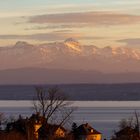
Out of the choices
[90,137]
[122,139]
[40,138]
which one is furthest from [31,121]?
[90,137]

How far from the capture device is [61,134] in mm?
66688

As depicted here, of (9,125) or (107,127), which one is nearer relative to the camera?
(9,125)

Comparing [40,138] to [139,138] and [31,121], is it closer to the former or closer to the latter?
[31,121]

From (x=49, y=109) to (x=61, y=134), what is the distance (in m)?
23.3

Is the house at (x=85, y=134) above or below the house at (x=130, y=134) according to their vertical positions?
above

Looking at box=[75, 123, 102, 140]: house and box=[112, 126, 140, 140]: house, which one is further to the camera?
box=[75, 123, 102, 140]: house

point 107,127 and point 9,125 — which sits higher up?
point 107,127

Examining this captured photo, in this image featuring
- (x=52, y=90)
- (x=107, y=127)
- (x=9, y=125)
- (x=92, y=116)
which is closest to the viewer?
(x=52, y=90)

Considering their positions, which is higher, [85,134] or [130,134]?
[85,134]

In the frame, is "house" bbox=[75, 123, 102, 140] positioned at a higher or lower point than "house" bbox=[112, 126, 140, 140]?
higher

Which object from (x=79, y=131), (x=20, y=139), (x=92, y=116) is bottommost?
(x=20, y=139)

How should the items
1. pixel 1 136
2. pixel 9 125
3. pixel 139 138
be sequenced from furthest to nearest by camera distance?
pixel 9 125
pixel 139 138
pixel 1 136

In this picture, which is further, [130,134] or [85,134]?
[85,134]

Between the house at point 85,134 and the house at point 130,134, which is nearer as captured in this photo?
the house at point 130,134
